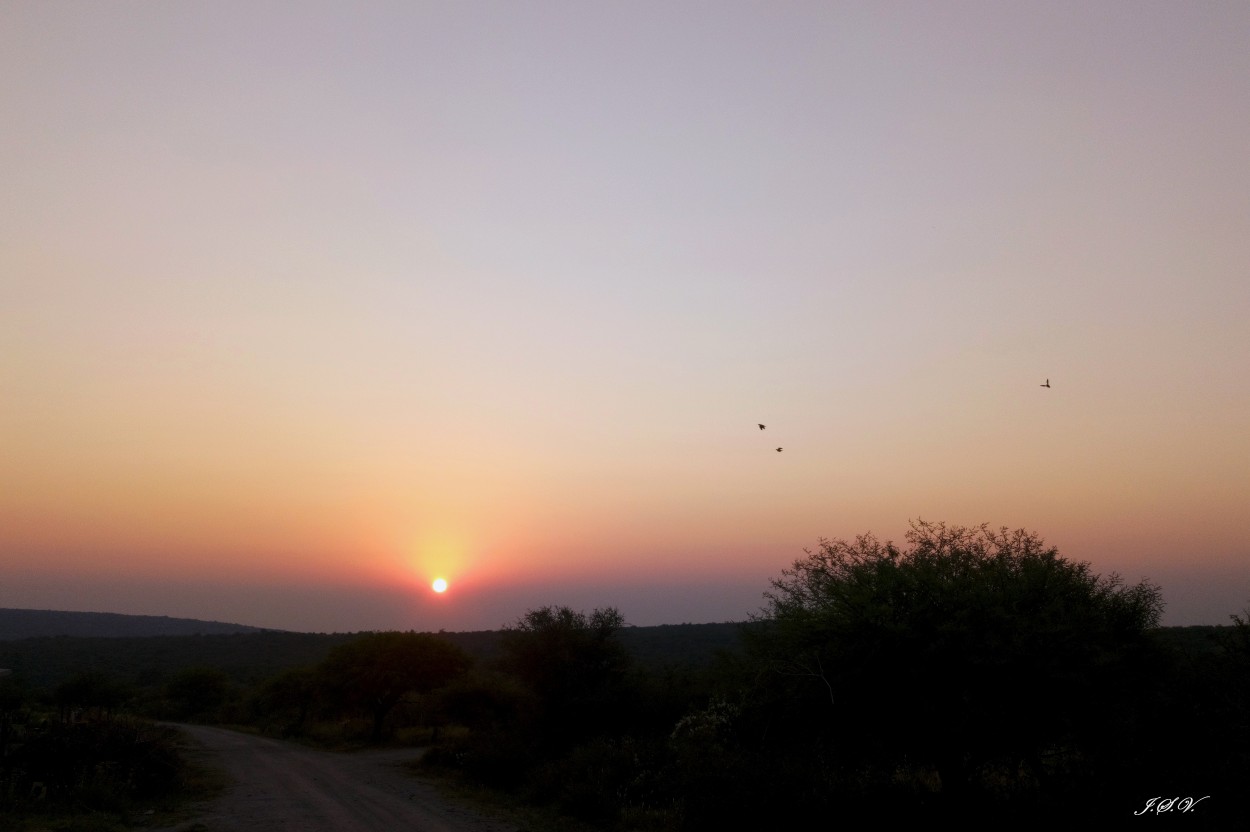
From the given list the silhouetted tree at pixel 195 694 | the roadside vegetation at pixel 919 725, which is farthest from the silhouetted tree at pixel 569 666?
the silhouetted tree at pixel 195 694

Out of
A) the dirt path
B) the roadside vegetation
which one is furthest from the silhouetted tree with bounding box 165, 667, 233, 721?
the roadside vegetation

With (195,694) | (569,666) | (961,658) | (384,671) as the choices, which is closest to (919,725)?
(961,658)

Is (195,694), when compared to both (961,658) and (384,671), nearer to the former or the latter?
(384,671)

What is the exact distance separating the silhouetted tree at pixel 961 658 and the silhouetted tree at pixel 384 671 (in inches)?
1180

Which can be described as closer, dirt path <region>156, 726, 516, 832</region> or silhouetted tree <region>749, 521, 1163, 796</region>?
silhouetted tree <region>749, 521, 1163, 796</region>

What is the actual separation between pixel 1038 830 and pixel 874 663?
364 cm

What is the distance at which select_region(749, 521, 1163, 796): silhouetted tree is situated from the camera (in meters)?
13.0

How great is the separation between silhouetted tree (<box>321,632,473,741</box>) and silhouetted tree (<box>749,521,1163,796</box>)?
29965 millimetres

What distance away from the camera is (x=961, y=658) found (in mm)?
13492

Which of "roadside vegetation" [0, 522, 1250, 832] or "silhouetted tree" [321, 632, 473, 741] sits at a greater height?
"roadside vegetation" [0, 522, 1250, 832]

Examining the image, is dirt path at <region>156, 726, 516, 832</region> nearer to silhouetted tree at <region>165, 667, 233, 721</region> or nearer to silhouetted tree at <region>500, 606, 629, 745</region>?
silhouetted tree at <region>500, 606, 629, 745</region>

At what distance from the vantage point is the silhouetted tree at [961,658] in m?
13.0

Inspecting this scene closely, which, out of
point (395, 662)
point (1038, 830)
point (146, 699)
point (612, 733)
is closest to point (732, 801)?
point (1038, 830)

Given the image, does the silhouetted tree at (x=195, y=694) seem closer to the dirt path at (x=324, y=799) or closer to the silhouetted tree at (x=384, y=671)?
the silhouetted tree at (x=384, y=671)
